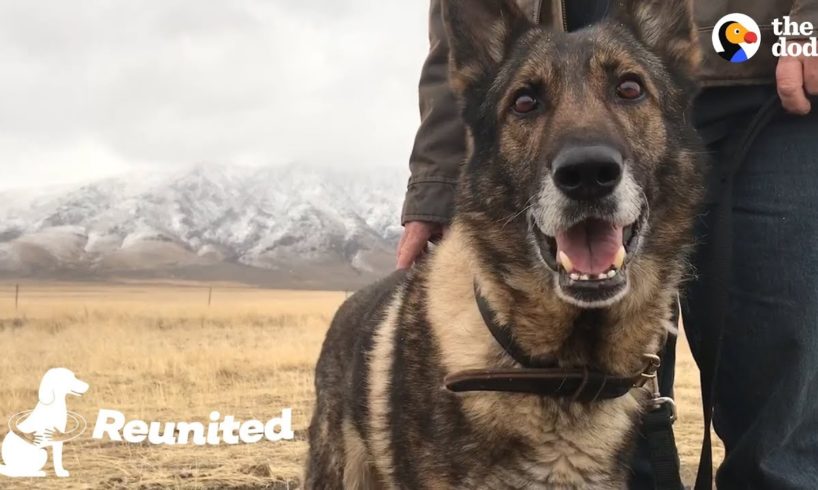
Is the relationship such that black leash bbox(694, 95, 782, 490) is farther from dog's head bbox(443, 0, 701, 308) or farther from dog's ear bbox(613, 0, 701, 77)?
dog's ear bbox(613, 0, 701, 77)

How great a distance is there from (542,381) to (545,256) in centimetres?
43

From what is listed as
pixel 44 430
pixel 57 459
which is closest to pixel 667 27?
pixel 57 459

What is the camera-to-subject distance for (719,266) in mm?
2777

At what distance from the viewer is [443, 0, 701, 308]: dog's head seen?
2301 millimetres

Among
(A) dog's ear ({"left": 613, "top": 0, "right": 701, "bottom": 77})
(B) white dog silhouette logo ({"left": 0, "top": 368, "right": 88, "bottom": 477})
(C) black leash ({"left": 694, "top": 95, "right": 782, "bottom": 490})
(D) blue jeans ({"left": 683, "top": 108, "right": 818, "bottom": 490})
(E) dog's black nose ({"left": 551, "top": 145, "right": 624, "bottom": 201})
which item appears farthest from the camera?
(B) white dog silhouette logo ({"left": 0, "top": 368, "right": 88, "bottom": 477})

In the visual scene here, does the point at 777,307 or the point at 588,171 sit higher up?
the point at 588,171

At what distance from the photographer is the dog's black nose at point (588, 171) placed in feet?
7.29

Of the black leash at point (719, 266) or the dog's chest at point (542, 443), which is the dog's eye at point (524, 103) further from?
the dog's chest at point (542, 443)

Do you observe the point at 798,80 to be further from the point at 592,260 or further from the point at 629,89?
the point at 592,260

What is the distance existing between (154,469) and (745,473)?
427 centimetres

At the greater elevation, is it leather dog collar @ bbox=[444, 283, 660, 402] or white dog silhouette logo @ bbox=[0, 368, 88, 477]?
leather dog collar @ bbox=[444, 283, 660, 402]

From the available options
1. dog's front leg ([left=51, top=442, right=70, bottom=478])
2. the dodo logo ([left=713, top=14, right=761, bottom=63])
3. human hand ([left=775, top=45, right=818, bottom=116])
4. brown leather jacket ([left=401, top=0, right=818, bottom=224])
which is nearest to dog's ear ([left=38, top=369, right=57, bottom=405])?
dog's front leg ([left=51, top=442, right=70, bottom=478])

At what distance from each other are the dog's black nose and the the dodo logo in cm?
88

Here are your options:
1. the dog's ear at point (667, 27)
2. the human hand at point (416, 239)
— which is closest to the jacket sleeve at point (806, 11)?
the dog's ear at point (667, 27)
